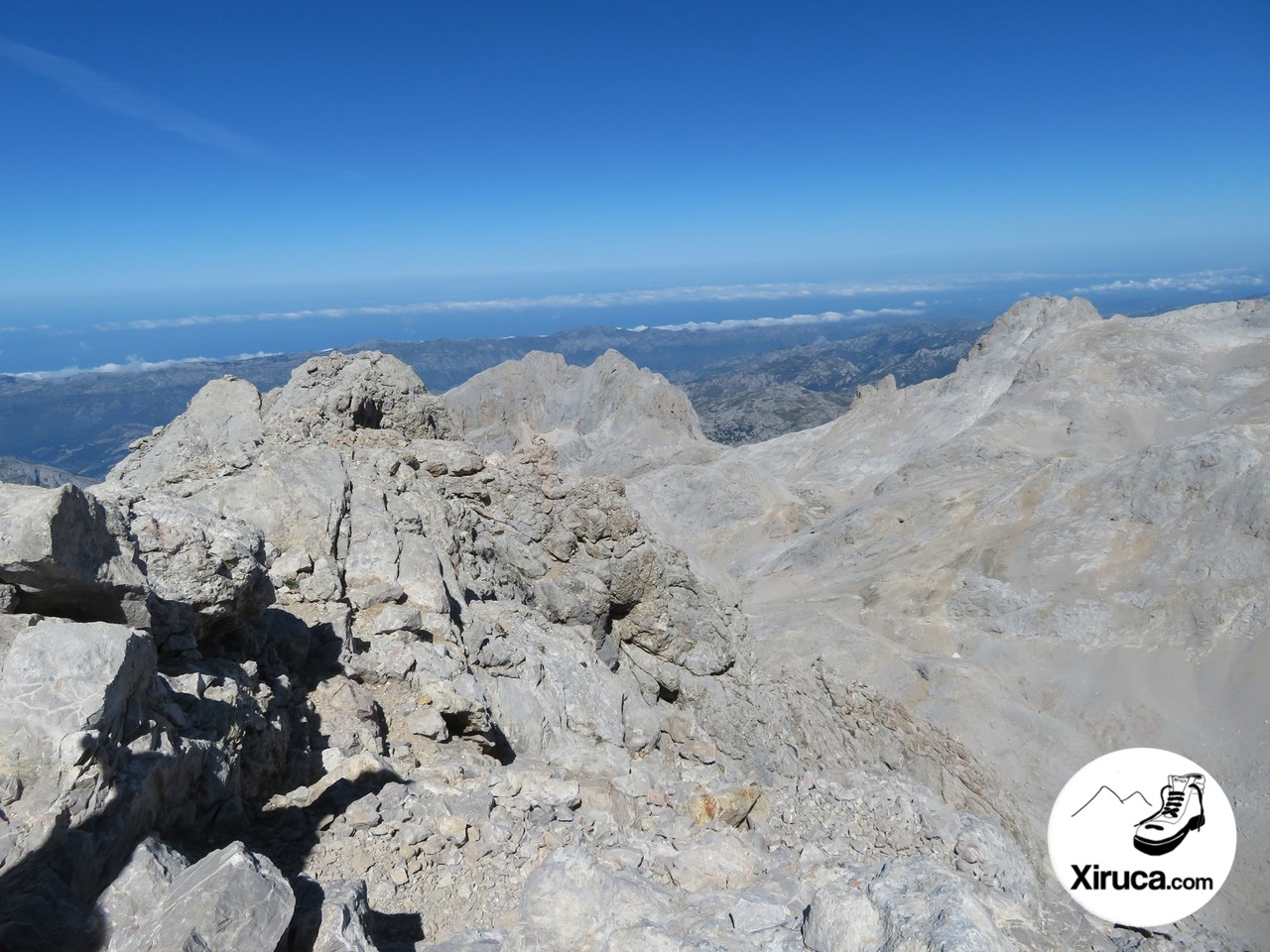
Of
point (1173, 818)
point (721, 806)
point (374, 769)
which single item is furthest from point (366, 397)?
point (1173, 818)

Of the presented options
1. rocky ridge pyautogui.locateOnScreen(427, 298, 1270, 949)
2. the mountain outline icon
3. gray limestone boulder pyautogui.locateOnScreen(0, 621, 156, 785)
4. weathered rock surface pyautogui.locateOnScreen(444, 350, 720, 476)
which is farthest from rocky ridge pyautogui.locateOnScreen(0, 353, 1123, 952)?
weathered rock surface pyautogui.locateOnScreen(444, 350, 720, 476)

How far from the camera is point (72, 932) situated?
5.42 m

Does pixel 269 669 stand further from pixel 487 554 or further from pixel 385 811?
pixel 487 554

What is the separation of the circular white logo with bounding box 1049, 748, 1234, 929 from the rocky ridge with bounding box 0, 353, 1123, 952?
1.11 metres

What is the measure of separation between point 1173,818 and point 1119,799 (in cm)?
128

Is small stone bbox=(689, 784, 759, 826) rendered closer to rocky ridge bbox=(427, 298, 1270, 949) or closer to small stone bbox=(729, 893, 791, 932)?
small stone bbox=(729, 893, 791, 932)

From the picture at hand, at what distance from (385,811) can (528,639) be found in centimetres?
879

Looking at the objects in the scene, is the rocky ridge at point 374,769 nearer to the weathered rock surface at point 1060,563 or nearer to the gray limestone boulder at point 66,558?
the gray limestone boulder at point 66,558

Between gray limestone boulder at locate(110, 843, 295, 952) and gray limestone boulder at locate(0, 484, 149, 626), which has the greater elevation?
gray limestone boulder at locate(0, 484, 149, 626)

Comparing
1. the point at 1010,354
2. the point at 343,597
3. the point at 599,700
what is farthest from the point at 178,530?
the point at 1010,354

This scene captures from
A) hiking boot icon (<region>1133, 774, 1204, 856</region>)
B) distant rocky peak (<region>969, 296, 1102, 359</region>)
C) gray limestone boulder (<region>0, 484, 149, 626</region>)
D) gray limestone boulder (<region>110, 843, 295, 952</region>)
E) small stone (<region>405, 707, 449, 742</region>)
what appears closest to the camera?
gray limestone boulder (<region>110, 843, 295, 952</region>)

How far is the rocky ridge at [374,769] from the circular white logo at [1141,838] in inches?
43.7

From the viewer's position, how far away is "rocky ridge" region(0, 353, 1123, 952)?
20.4 feet

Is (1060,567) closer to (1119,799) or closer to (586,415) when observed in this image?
(1119,799)
